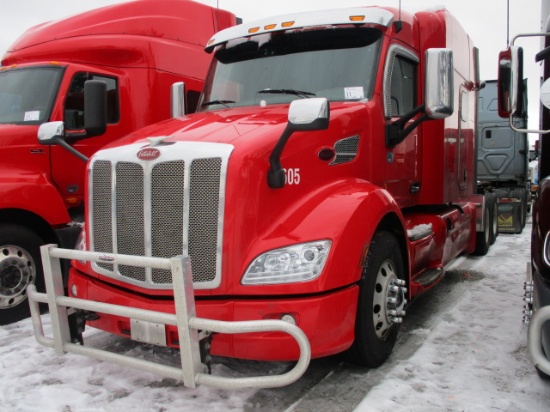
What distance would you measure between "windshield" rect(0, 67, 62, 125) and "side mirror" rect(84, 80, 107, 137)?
0.96 m

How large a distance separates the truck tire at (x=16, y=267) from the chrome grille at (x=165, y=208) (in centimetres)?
195

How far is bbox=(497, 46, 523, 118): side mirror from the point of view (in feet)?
11.7

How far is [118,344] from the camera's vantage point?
4426mm

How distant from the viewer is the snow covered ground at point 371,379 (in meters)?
3.29

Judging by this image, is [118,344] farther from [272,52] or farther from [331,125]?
[272,52]

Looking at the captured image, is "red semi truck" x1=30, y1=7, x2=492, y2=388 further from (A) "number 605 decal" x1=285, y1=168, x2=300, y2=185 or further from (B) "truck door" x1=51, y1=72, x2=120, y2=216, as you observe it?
(B) "truck door" x1=51, y1=72, x2=120, y2=216

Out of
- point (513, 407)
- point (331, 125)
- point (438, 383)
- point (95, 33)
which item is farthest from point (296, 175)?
point (95, 33)

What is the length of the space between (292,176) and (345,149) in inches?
27.2

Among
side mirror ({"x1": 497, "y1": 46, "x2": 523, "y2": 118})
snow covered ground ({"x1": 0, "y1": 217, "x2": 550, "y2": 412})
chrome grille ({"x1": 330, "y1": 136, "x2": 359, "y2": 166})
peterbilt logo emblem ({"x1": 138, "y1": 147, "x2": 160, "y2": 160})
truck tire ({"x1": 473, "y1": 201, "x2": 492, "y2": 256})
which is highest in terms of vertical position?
side mirror ({"x1": 497, "y1": 46, "x2": 523, "y2": 118})

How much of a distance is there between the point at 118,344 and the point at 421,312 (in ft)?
9.79

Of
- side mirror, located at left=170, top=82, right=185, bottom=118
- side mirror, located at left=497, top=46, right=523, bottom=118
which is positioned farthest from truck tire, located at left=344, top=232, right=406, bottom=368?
side mirror, located at left=170, top=82, right=185, bottom=118

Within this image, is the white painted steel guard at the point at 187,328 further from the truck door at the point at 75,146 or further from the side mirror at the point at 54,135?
the truck door at the point at 75,146

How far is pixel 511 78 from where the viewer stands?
361cm

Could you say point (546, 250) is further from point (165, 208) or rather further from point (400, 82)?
point (400, 82)
